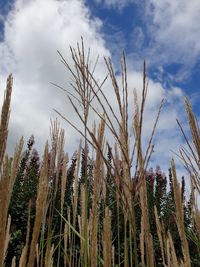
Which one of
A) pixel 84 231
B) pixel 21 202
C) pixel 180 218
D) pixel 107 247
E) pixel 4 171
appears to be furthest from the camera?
pixel 21 202

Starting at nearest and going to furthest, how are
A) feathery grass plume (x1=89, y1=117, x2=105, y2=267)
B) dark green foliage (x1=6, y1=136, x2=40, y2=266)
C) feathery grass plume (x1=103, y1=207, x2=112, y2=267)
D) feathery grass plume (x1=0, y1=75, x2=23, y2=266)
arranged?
1. feathery grass plume (x1=0, y1=75, x2=23, y2=266)
2. feathery grass plume (x1=103, y1=207, x2=112, y2=267)
3. feathery grass plume (x1=89, y1=117, x2=105, y2=267)
4. dark green foliage (x1=6, y1=136, x2=40, y2=266)

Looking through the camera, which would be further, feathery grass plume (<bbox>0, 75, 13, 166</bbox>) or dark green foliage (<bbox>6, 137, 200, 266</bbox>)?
dark green foliage (<bbox>6, 137, 200, 266</bbox>)

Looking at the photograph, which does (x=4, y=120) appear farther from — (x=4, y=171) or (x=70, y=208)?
(x=70, y=208)

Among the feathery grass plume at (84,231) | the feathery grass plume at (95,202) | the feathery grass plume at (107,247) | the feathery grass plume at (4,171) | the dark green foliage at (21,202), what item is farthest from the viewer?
the dark green foliage at (21,202)

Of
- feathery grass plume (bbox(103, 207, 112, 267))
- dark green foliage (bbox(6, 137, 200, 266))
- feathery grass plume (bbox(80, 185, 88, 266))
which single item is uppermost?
dark green foliage (bbox(6, 137, 200, 266))

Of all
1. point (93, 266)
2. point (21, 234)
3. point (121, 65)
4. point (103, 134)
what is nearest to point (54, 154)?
point (103, 134)

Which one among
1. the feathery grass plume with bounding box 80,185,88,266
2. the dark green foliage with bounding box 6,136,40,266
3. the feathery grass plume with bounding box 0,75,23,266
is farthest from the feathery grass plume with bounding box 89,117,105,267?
the dark green foliage with bounding box 6,136,40,266

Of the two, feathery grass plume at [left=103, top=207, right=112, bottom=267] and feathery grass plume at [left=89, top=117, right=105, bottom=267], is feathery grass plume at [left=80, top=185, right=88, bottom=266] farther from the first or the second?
feathery grass plume at [left=103, top=207, right=112, bottom=267]

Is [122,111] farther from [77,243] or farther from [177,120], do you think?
[77,243]

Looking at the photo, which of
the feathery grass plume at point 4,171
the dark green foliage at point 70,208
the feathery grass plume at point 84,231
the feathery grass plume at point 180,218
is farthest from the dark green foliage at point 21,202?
the feathery grass plume at point 4,171

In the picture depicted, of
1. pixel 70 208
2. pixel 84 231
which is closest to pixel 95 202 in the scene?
pixel 84 231

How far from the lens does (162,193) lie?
6.94 metres

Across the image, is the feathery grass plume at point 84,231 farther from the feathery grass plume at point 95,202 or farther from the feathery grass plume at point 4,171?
the feathery grass plume at point 4,171

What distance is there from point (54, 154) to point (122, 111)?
4.63 ft
